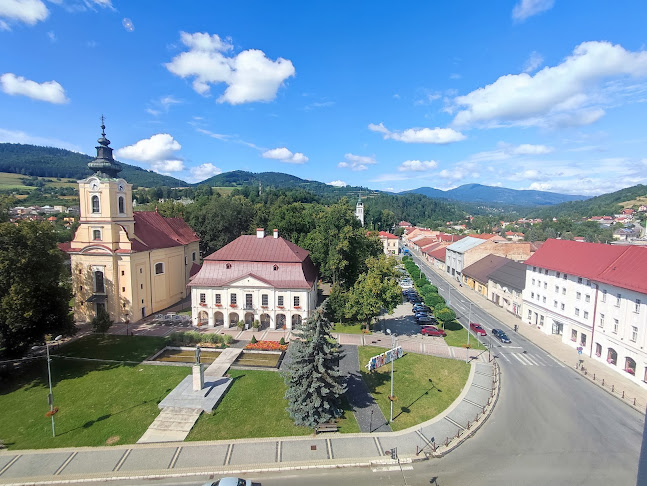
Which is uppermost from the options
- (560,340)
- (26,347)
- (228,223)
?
(228,223)

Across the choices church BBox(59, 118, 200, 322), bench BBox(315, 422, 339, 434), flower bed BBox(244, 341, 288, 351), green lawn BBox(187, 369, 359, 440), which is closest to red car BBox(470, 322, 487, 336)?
flower bed BBox(244, 341, 288, 351)

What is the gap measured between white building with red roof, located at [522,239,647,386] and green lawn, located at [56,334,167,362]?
42.6m

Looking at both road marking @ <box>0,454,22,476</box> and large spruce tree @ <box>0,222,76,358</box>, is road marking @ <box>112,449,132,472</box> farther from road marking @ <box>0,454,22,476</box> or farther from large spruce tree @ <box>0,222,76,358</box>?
large spruce tree @ <box>0,222,76,358</box>

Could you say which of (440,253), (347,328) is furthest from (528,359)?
(440,253)

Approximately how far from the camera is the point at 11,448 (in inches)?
791

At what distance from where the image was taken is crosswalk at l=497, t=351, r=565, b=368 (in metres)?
32.9

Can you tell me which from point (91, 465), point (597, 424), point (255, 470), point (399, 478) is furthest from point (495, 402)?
point (91, 465)

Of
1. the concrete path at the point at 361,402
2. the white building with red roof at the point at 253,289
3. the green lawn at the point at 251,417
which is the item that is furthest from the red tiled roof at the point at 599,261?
the white building with red roof at the point at 253,289

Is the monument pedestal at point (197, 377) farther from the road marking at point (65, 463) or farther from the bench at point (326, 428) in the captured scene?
the bench at point (326, 428)

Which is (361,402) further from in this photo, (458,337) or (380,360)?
(458,337)

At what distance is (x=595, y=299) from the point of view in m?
34.8

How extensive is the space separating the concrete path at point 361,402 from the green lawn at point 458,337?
481 inches

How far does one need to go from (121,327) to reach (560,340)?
1964 inches

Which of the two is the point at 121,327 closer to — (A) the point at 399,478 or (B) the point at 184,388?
(B) the point at 184,388
